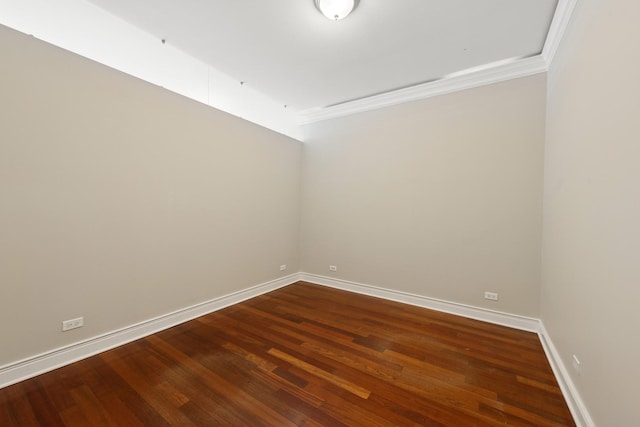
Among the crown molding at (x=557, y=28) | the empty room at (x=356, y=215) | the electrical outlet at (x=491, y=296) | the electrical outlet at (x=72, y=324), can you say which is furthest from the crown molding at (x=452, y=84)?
the electrical outlet at (x=72, y=324)

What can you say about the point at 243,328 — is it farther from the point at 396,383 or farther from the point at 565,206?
the point at 565,206

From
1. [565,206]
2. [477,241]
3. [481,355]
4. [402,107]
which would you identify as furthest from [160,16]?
[481,355]

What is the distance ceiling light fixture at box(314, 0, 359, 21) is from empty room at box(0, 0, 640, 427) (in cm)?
2

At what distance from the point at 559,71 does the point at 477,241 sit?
1.90 meters

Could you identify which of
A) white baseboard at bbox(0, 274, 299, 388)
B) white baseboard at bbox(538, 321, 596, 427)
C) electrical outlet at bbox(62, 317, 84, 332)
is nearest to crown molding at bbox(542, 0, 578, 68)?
white baseboard at bbox(538, 321, 596, 427)

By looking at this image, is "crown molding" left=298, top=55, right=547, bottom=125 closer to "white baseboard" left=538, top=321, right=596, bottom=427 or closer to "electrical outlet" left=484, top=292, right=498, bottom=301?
"electrical outlet" left=484, top=292, right=498, bottom=301

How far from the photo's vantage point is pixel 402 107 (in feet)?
12.1

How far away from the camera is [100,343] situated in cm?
230

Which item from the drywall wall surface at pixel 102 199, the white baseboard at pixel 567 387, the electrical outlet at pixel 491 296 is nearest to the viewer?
the white baseboard at pixel 567 387

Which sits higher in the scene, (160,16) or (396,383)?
(160,16)

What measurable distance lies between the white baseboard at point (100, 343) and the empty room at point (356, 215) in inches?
0.7

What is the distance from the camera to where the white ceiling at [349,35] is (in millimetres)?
2156

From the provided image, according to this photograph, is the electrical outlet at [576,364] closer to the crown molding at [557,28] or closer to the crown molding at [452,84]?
the crown molding at [557,28]

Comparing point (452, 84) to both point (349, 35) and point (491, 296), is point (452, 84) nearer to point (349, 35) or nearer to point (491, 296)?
point (349, 35)
